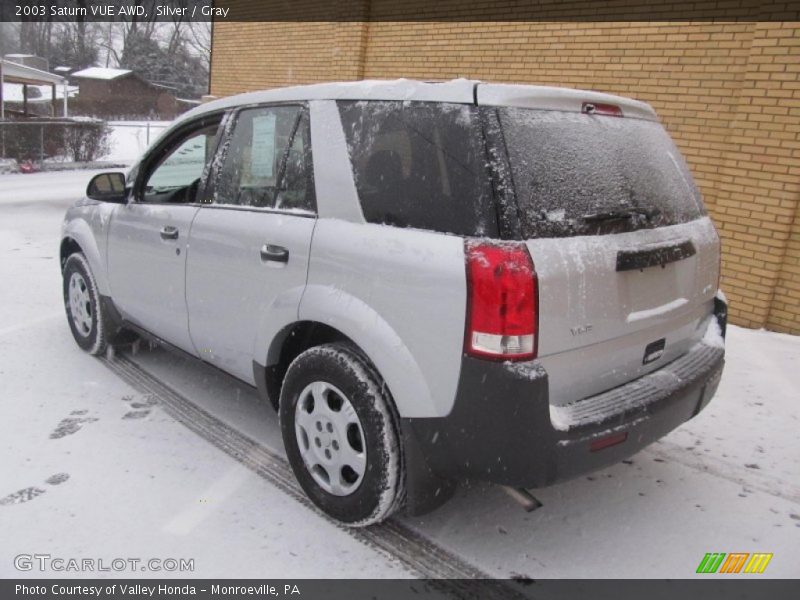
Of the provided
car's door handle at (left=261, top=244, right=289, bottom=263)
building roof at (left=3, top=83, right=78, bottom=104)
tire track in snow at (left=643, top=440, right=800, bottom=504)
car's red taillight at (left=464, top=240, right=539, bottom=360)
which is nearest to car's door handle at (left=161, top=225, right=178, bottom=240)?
car's door handle at (left=261, top=244, right=289, bottom=263)

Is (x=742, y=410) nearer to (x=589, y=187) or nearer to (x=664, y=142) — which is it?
(x=664, y=142)

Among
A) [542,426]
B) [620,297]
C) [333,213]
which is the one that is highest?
[333,213]

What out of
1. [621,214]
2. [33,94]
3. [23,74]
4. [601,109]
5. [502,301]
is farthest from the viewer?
[33,94]

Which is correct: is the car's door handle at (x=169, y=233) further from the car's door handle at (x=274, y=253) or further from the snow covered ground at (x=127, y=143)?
the snow covered ground at (x=127, y=143)

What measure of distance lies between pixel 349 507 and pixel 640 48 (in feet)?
18.1

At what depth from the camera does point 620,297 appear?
8.09 ft

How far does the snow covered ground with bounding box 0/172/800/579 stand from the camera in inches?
105

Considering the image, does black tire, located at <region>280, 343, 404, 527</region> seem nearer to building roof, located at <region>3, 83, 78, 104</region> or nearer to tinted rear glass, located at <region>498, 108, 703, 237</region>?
tinted rear glass, located at <region>498, 108, 703, 237</region>

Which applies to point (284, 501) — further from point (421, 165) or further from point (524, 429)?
point (421, 165)

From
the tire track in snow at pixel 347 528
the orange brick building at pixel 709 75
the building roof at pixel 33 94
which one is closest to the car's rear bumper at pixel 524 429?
the tire track in snow at pixel 347 528

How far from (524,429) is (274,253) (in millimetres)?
1367

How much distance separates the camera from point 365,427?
2.58 meters

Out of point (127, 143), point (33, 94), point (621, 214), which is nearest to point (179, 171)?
point (621, 214)

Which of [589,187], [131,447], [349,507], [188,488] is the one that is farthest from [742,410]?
[131,447]
